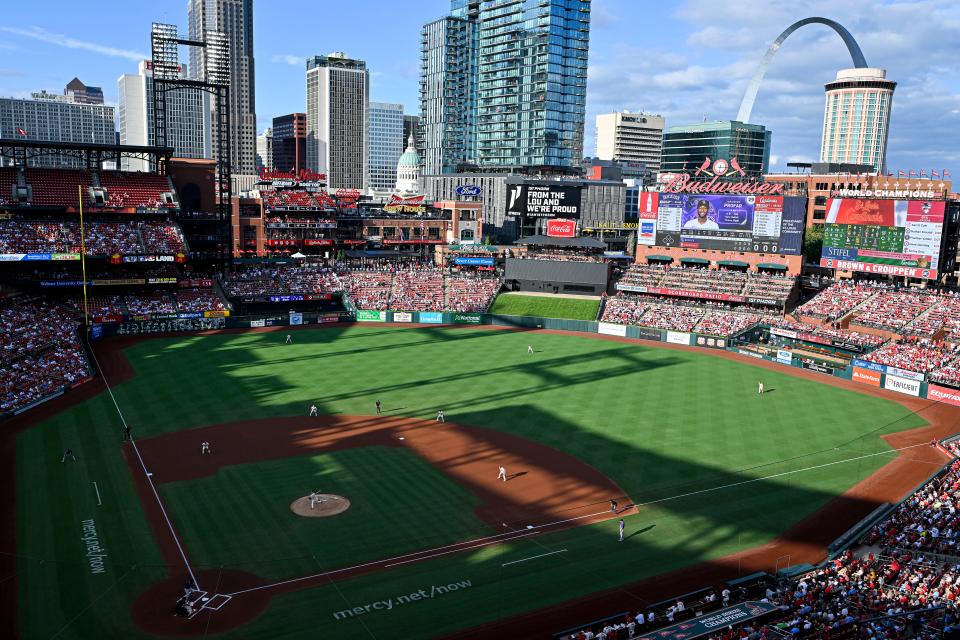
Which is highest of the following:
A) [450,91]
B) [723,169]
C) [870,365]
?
[450,91]

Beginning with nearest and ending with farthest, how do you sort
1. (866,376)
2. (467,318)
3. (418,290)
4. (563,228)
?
1. (866,376)
2. (467,318)
3. (418,290)
4. (563,228)

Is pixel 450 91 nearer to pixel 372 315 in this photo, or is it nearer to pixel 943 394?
pixel 372 315

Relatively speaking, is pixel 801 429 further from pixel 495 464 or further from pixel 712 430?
pixel 495 464

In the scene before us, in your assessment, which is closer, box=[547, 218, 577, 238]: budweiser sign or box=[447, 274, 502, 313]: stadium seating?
box=[447, 274, 502, 313]: stadium seating

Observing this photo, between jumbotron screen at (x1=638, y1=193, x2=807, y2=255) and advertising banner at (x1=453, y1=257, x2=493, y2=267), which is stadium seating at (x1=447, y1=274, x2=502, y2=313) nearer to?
advertising banner at (x1=453, y1=257, x2=493, y2=267)

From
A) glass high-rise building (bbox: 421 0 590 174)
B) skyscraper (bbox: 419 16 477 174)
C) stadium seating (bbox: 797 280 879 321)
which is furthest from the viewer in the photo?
skyscraper (bbox: 419 16 477 174)

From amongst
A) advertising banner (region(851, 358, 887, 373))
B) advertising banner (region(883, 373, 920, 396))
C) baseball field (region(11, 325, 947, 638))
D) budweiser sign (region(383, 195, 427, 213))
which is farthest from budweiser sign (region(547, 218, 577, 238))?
advertising banner (region(883, 373, 920, 396))

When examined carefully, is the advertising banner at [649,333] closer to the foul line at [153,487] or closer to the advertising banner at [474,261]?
the advertising banner at [474,261]

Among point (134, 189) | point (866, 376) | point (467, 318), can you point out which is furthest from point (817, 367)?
point (134, 189)
